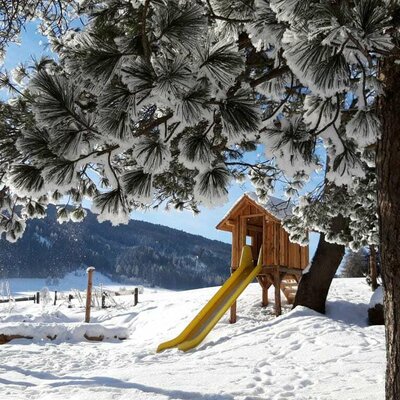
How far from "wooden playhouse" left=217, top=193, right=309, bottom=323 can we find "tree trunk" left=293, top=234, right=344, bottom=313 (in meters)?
1.43

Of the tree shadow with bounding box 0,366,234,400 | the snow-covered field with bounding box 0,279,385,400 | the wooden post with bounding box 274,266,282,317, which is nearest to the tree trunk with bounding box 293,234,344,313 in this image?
the snow-covered field with bounding box 0,279,385,400

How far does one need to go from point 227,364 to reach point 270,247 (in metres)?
7.37

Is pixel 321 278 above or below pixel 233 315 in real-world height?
above

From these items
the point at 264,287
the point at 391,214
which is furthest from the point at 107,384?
the point at 264,287

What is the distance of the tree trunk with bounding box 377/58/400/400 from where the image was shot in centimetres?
282

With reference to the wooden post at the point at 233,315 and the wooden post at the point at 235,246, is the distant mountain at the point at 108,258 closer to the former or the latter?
the wooden post at the point at 235,246

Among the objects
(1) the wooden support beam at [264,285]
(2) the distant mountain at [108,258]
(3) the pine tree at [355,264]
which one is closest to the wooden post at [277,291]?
(1) the wooden support beam at [264,285]

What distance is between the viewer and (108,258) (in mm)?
183125

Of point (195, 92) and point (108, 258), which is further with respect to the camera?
point (108, 258)

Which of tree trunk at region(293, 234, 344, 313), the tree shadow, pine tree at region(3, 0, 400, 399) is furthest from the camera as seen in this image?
tree trunk at region(293, 234, 344, 313)

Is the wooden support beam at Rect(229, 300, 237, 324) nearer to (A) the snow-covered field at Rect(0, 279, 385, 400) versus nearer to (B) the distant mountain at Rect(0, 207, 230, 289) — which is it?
(A) the snow-covered field at Rect(0, 279, 385, 400)

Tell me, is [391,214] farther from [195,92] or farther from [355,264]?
[355,264]

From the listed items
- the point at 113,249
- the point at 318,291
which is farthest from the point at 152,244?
the point at 318,291

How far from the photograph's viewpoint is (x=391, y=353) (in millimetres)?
2922
